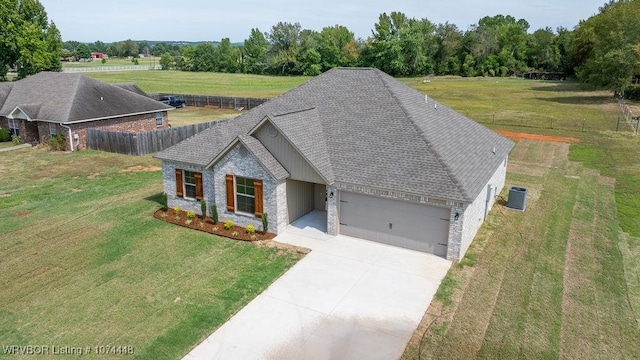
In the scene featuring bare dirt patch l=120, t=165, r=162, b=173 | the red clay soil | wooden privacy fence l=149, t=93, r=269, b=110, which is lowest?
bare dirt patch l=120, t=165, r=162, b=173

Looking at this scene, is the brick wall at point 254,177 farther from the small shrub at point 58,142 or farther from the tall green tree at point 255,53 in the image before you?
the tall green tree at point 255,53

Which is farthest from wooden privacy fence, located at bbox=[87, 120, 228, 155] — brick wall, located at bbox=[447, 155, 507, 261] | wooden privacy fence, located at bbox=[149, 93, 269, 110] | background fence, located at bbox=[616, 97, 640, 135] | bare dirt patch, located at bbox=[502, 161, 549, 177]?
background fence, located at bbox=[616, 97, 640, 135]

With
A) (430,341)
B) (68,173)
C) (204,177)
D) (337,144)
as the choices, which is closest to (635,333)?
(430,341)

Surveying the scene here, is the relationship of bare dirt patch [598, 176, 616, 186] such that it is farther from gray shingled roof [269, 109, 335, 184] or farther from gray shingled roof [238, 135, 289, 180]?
gray shingled roof [238, 135, 289, 180]

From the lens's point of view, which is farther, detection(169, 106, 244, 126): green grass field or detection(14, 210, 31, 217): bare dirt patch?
detection(169, 106, 244, 126): green grass field

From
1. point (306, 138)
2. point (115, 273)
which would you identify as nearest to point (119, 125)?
point (306, 138)

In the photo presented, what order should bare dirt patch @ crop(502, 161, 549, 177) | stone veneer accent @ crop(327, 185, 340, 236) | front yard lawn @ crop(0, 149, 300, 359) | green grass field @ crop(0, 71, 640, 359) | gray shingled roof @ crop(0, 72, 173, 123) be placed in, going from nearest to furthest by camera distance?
green grass field @ crop(0, 71, 640, 359) < front yard lawn @ crop(0, 149, 300, 359) < stone veneer accent @ crop(327, 185, 340, 236) < bare dirt patch @ crop(502, 161, 549, 177) < gray shingled roof @ crop(0, 72, 173, 123)
